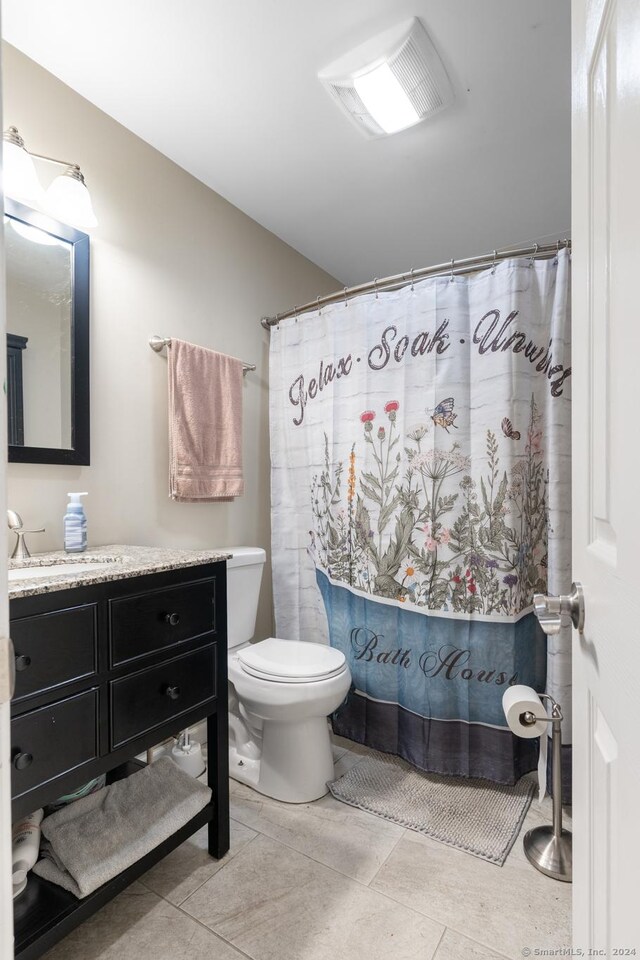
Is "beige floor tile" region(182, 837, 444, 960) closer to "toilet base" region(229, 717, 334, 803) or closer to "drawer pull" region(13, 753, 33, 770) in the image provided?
"toilet base" region(229, 717, 334, 803)

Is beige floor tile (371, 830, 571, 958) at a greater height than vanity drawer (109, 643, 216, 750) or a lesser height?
lesser

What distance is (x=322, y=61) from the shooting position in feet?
5.32

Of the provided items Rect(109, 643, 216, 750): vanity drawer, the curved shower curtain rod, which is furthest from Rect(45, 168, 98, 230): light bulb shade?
Rect(109, 643, 216, 750): vanity drawer

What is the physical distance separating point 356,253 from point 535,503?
175 centimetres

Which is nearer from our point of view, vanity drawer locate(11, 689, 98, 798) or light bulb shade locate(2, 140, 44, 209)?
vanity drawer locate(11, 689, 98, 798)

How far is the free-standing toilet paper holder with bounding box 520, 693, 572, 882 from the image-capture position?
1481 mm

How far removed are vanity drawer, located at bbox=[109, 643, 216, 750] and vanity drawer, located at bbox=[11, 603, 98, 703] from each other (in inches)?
4.8

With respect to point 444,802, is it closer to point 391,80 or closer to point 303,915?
point 303,915

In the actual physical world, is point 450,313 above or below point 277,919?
above

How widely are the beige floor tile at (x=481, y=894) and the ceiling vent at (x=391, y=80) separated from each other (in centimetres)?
245

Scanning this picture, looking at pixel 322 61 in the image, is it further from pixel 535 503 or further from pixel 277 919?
pixel 277 919

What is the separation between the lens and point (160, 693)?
135 cm

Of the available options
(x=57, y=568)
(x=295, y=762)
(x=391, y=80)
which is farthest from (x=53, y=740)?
(x=391, y=80)
